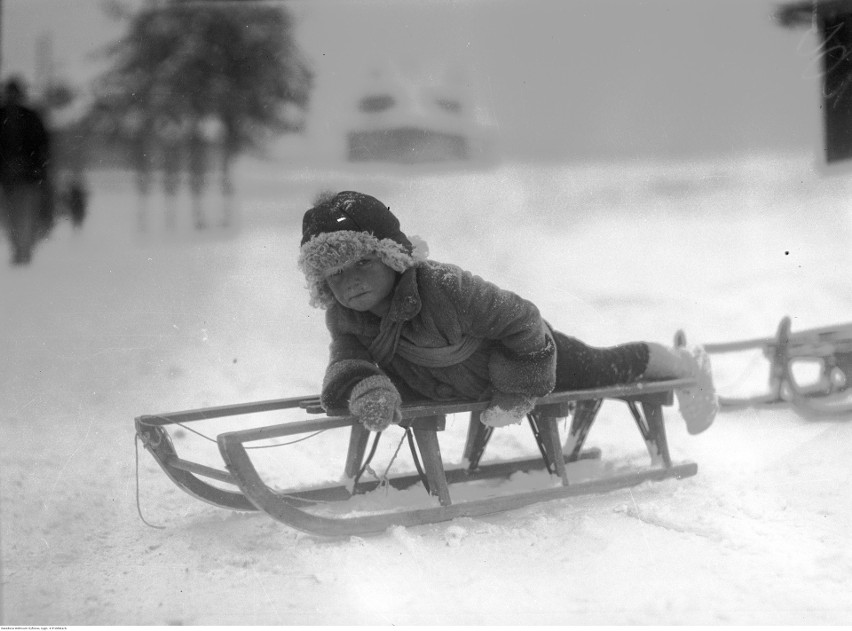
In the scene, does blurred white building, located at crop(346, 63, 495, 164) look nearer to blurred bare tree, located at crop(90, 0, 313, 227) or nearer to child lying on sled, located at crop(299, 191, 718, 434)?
blurred bare tree, located at crop(90, 0, 313, 227)

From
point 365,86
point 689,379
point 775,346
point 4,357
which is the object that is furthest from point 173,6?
point 775,346

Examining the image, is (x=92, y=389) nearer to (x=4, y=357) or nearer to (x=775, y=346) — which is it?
(x=4, y=357)

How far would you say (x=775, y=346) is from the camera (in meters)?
2.64

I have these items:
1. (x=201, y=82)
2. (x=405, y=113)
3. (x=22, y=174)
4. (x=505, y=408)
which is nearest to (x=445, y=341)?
(x=505, y=408)

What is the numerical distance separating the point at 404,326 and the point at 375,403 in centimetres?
24

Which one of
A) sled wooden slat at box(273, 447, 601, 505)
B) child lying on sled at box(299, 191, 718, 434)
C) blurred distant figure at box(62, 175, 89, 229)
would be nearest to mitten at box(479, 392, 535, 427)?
child lying on sled at box(299, 191, 718, 434)

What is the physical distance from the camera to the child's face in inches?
59.2

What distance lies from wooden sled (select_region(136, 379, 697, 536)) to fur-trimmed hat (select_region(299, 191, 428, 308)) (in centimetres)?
35

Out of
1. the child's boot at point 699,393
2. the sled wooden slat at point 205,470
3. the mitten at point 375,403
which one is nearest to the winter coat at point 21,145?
the sled wooden slat at point 205,470

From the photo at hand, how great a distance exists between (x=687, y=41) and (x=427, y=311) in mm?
1247

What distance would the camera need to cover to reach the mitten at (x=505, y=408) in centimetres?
161

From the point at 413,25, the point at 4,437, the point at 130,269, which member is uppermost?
the point at 413,25

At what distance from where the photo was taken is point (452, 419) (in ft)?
6.70

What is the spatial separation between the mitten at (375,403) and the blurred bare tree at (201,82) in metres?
0.83
